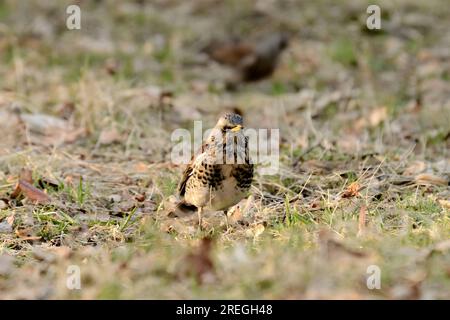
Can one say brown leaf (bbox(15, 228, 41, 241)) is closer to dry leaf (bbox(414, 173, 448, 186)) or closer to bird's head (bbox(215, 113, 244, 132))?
bird's head (bbox(215, 113, 244, 132))

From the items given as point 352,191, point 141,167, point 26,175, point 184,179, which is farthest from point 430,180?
point 26,175

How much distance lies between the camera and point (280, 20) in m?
11.5

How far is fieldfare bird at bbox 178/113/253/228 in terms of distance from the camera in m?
5.45

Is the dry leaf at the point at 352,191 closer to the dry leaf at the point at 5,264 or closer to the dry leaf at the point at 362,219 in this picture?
the dry leaf at the point at 362,219

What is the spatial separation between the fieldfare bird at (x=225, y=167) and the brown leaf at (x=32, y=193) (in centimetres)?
112

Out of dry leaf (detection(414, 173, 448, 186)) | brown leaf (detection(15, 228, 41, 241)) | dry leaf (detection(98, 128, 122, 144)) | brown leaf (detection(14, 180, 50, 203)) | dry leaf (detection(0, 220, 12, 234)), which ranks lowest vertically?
brown leaf (detection(15, 228, 41, 241))

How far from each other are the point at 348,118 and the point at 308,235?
12.1ft

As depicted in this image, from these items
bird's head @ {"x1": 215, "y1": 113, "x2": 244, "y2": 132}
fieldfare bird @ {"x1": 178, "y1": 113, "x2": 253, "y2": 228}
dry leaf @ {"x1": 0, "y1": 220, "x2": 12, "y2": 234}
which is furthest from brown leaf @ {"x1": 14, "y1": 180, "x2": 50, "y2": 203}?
bird's head @ {"x1": 215, "y1": 113, "x2": 244, "y2": 132}

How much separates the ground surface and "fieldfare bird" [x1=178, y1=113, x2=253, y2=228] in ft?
0.81

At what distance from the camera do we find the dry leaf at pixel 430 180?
622 centimetres

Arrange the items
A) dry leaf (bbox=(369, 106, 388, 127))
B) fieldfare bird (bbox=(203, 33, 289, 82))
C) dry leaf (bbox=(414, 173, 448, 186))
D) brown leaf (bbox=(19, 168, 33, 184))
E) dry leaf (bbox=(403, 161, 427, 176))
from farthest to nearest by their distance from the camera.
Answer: fieldfare bird (bbox=(203, 33, 289, 82)), dry leaf (bbox=(369, 106, 388, 127)), dry leaf (bbox=(403, 161, 427, 176)), brown leaf (bbox=(19, 168, 33, 184)), dry leaf (bbox=(414, 173, 448, 186))

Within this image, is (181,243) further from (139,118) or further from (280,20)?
(280,20)

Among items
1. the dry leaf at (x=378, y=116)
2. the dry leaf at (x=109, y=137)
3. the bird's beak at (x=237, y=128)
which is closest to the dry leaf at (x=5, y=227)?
the bird's beak at (x=237, y=128)

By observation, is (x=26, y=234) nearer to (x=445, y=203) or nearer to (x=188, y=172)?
(x=188, y=172)
